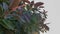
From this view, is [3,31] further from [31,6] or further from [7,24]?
[31,6]

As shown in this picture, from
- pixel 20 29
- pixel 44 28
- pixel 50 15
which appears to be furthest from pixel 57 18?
pixel 20 29

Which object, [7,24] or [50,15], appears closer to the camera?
[7,24]

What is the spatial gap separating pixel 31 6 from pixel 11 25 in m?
0.28

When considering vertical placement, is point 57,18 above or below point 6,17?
below

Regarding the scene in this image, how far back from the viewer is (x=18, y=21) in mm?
904

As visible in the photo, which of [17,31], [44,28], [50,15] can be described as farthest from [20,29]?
[50,15]

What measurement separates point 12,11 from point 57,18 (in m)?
0.98

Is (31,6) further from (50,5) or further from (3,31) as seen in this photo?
(50,5)

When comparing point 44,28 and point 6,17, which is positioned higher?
point 6,17

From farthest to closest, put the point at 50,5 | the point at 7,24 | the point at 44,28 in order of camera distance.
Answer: the point at 50,5 < the point at 44,28 < the point at 7,24

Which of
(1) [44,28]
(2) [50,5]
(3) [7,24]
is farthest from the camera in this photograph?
(2) [50,5]

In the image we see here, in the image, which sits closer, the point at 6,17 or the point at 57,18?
the point at 6,17

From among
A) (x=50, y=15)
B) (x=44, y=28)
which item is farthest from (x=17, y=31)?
(x=50, y=15)

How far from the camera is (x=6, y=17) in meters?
0.84
